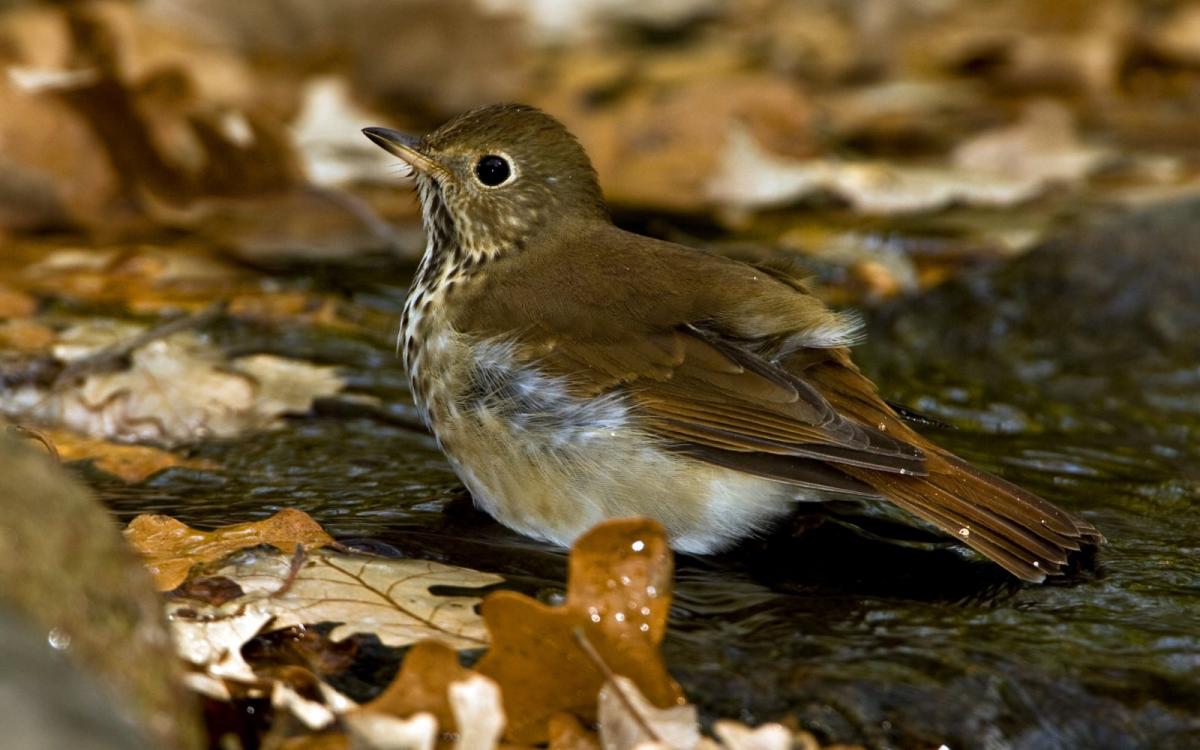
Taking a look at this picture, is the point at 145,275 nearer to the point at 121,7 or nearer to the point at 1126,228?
the point at 121,7

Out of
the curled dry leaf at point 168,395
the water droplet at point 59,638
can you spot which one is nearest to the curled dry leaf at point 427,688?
the water droplet at point 59,638

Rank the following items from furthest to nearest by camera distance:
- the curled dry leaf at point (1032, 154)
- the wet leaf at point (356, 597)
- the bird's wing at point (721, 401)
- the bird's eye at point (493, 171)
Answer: the curled dry leaf at point (1032, 154)
the bird's eye at point (493, 171)
the bird's wing at point (721, 401)
the wet leaf at point (356, 597)

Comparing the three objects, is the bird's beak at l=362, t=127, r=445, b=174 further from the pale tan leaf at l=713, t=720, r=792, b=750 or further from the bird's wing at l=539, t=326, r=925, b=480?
the pale tan leaf at l=713, t=720, r=792, b=750

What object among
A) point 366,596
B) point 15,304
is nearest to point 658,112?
point 15,304

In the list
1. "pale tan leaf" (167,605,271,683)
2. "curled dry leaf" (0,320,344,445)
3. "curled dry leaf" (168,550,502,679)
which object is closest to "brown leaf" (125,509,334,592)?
"curled dry leaf" (168,550,502,679)

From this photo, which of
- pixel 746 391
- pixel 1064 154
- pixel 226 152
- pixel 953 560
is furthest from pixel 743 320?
pixel 1064 154

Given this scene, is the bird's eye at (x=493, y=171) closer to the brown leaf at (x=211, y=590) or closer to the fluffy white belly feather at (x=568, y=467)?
the fluffy white belly feather at (x=568, y=467)

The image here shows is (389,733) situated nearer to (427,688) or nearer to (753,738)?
(427,688)
